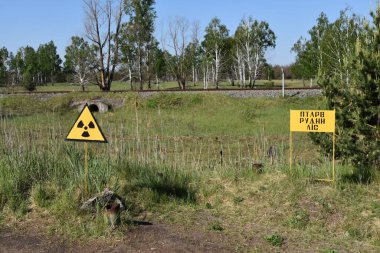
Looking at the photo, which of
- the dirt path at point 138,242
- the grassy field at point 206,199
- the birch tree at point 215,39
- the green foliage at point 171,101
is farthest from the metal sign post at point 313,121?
the birch tree at point 215,39

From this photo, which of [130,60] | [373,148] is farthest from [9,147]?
[130,60]

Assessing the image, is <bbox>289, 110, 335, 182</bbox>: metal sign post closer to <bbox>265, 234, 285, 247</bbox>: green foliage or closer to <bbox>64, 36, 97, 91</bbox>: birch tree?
<bbox>265, 234, 285, 247</bbox>: green foliage

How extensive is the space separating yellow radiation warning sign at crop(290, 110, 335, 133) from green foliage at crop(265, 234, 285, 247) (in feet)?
7.35

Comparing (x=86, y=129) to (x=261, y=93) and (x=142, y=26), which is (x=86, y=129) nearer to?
(x=261, y=93)

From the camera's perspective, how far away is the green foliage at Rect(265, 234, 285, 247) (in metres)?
5.40

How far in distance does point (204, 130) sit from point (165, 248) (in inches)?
534

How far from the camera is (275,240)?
5.44m

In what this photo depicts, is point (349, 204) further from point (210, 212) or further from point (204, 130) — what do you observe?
point (204, 130)

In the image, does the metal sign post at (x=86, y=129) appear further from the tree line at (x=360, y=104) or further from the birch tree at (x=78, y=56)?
the birch tree at (x=78, y=56)

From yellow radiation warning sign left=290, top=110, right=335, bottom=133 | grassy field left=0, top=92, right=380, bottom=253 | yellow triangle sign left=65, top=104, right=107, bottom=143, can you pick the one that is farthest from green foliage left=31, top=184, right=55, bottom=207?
yellow radiation warning sign left=290, top=110, right=335, bottom=133

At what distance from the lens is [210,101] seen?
25109 mm

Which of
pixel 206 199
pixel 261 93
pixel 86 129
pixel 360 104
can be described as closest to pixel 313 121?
pixel 360 104

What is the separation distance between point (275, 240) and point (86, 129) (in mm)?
3187

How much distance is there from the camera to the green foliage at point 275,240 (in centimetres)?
540
